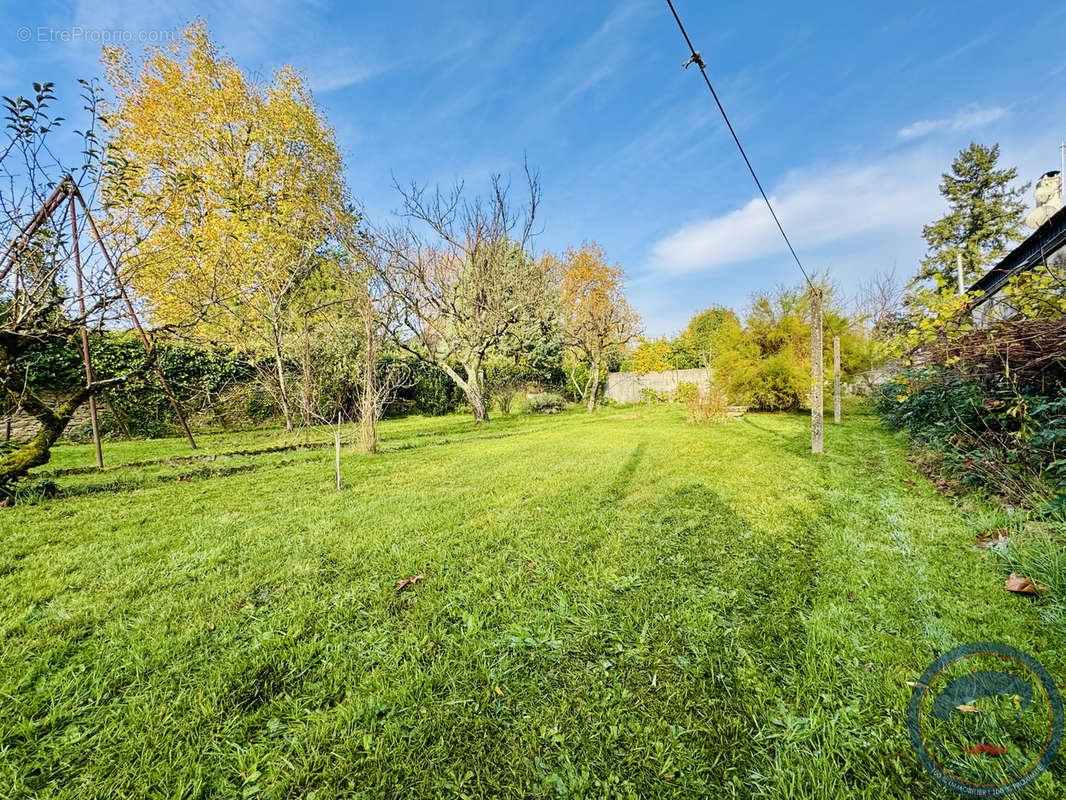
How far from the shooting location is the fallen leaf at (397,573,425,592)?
2.43 meters

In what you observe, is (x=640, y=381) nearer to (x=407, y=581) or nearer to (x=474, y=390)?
(x=474, y=390)

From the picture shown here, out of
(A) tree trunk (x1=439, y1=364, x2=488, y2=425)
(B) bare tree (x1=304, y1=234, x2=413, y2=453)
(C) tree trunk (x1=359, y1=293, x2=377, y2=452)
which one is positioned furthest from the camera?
(A) tree trunk (x1=439, y1=364, x2=488, y2=425)

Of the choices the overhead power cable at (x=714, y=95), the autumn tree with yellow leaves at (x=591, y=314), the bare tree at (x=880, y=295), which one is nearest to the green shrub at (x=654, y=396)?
the autumn tree with yellow leaves at (x=591, y=314)

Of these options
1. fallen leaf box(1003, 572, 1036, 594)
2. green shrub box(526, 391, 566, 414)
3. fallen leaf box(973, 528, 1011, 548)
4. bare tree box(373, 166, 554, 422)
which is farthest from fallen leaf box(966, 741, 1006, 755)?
green shrub box(526, 391, 566, 414)

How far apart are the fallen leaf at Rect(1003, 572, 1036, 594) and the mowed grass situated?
89 millimetres

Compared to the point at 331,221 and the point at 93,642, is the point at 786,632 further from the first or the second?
the point at 331,221

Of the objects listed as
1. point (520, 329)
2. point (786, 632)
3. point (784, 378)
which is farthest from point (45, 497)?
point (784, 378)

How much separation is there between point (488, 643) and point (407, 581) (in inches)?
32.2

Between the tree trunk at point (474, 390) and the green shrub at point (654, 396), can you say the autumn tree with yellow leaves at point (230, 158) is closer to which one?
the tree trunk at point (474, 390)

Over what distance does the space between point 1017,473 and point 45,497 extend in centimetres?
980

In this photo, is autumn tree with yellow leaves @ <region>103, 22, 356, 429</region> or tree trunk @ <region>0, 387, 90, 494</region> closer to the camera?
tree trunk @ <region>0, 387, 90, 494</region>

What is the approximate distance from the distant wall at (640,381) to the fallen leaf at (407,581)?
63.4ft

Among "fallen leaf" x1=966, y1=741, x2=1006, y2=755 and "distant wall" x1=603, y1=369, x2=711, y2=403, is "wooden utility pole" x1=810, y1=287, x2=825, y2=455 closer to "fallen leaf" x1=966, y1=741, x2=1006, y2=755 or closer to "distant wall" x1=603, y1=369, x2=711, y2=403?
"fallen leaf" x1=966, y1=741, x2=1006, y2=755

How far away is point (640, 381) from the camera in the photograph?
22016 mm
